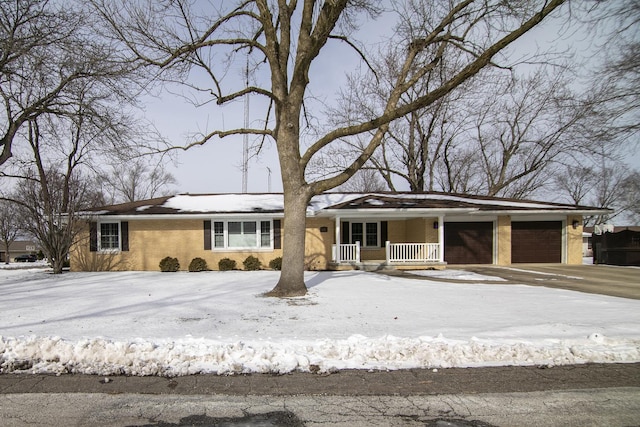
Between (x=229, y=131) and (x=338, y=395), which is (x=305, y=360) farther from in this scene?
(x=229, y=131)

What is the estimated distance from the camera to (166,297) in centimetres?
959

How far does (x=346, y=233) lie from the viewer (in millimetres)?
18703

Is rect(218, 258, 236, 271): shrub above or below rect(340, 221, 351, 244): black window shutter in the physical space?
below

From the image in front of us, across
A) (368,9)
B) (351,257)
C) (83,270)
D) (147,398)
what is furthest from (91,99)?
(147,398)

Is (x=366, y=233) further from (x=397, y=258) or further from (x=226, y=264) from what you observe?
(x=226, y=264)

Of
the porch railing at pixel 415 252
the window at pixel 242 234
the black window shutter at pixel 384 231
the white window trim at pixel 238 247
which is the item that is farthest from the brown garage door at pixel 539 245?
the window at pixel 242 234

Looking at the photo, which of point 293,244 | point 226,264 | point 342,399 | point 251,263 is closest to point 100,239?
point 226,264

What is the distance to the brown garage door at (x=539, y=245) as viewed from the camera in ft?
62.5

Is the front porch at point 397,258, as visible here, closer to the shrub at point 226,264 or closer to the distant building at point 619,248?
the shrub at point 226,264

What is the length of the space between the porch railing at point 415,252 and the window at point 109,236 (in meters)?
12.3

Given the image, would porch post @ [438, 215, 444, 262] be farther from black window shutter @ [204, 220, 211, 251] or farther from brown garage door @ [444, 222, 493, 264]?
black window shutter @ [204, 220, 211, 251]

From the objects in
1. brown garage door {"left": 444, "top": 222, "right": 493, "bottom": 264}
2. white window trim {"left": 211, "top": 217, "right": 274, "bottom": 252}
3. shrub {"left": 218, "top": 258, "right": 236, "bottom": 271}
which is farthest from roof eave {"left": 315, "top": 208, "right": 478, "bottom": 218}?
shrub {"left": 218, "top": 258, "right": 236, "bottom": 271}

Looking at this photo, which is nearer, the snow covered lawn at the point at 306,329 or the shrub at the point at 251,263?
the snow covered lawn at the point at 306,329

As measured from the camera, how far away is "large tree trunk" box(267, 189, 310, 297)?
9.57m
